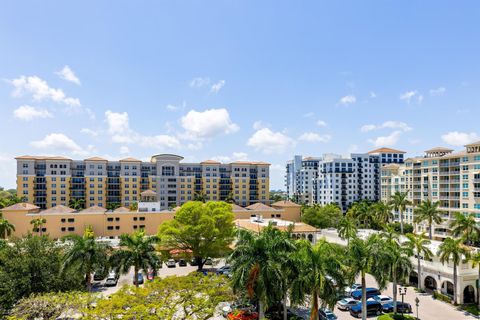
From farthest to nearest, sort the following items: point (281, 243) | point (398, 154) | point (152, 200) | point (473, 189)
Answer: point (398, 154), point (152, 200), point (473, 189), point (281, 243)

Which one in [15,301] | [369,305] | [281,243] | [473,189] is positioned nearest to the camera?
[281,243]

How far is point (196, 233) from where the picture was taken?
45.8m

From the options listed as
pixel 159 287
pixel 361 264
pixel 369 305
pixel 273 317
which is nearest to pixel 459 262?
pixel 369 305

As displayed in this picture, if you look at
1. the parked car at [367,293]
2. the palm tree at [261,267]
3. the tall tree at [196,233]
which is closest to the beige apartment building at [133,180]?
the tall tree at [196,233]

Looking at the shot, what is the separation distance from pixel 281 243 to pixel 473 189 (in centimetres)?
5991

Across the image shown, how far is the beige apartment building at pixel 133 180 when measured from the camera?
324ft

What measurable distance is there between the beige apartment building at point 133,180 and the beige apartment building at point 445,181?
156 feet

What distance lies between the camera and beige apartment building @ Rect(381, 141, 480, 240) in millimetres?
66519

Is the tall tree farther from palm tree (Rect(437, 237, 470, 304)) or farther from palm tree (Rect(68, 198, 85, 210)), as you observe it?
palm tree (Rect(68, 198, 85, 210))

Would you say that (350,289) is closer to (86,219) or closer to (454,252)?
(454,252)

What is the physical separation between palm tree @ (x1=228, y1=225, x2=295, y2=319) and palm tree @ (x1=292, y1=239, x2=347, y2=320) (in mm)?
1114

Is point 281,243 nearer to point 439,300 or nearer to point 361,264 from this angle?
point 361,264

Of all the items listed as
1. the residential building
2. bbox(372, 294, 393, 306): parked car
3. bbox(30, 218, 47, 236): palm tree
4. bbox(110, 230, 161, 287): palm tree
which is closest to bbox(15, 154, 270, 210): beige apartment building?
the residential building

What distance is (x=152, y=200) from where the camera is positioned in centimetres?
7894
